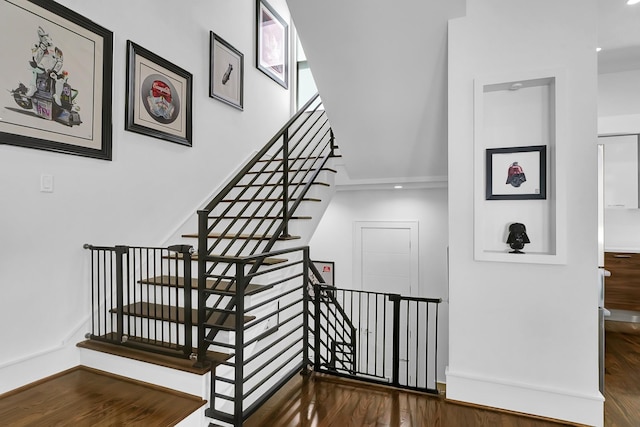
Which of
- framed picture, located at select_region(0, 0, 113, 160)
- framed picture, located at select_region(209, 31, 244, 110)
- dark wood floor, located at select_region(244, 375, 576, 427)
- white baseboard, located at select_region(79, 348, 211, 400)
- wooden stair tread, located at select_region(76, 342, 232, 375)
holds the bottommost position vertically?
dark wood floor, located at select_region(244, 375, 576, 427)

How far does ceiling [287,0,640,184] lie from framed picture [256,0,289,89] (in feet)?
6.78

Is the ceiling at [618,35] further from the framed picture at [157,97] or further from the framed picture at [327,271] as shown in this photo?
the framed picture at [327,271]

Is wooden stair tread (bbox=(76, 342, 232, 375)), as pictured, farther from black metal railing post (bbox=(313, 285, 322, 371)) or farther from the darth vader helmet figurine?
the darth vader helmet figurine

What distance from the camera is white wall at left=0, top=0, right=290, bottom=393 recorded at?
2164 mm

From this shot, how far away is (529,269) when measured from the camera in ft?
7.20

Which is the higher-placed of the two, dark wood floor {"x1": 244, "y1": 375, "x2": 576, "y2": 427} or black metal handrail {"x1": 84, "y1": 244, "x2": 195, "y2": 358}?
black metal handrail {"x1": 84, "y1": 244, "x2": 195, "y2": 358}

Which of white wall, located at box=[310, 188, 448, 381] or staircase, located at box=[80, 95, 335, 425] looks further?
white wall, located at box=[310, 188, 448, 381]

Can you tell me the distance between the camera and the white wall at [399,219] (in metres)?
4.96

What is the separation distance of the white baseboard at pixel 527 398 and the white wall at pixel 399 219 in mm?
2555

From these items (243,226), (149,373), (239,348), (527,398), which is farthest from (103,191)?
(527,398)

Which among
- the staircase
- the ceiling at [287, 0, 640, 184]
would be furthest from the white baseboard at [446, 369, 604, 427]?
the ceiling at [287, 0, 640, 184]

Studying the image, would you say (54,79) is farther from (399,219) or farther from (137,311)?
(399,219)

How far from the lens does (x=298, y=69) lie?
5.92 metres

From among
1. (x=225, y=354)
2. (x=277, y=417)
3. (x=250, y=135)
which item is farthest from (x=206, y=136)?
(x=277, y=417)
